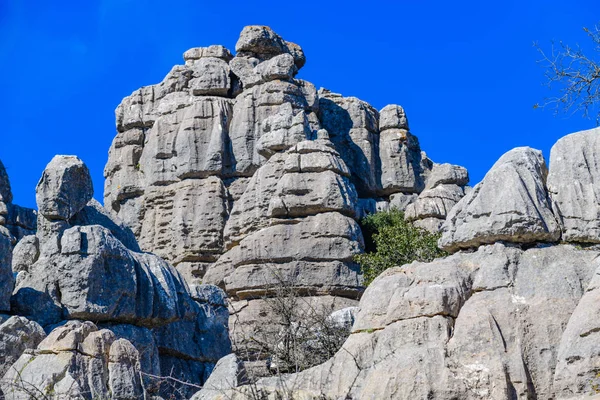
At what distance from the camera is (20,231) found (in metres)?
26.3

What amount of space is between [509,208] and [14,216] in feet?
68.9

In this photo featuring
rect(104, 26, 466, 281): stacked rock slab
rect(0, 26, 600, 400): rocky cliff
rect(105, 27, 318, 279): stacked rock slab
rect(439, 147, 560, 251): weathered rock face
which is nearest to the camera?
rect(0, 26, 600, 400): rocky cliff

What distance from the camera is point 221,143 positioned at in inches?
1276

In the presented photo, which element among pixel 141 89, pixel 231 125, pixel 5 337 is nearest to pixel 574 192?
pixel 5 337

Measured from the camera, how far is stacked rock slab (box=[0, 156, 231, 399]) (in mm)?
9461

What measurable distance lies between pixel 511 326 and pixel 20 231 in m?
21.2

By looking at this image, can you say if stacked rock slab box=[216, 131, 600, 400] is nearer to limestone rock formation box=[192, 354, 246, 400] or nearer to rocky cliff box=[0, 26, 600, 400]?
rocky cliff box=[0, 26, 600, 400]

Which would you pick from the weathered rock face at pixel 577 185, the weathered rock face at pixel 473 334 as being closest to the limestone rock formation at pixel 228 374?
the weathered rock face at pixel 473 334

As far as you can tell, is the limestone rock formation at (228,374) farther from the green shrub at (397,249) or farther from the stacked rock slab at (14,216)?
the stacked rock slab at (14,216)

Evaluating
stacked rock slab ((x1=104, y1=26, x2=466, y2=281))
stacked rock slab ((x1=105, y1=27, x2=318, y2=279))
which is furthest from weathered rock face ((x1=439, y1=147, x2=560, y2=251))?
stacked rock slab ((x1=104, y1=26, x2=466, y2=281))

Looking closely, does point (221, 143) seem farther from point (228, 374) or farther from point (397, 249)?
point (228, 374)

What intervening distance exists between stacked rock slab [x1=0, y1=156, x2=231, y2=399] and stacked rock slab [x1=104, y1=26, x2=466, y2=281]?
44.1ft

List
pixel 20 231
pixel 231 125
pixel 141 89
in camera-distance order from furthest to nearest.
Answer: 1. pixel 141 89
2. pixel 231 125
3. pixel 20 231

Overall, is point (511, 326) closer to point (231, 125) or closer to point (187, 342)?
point (187, 342)
